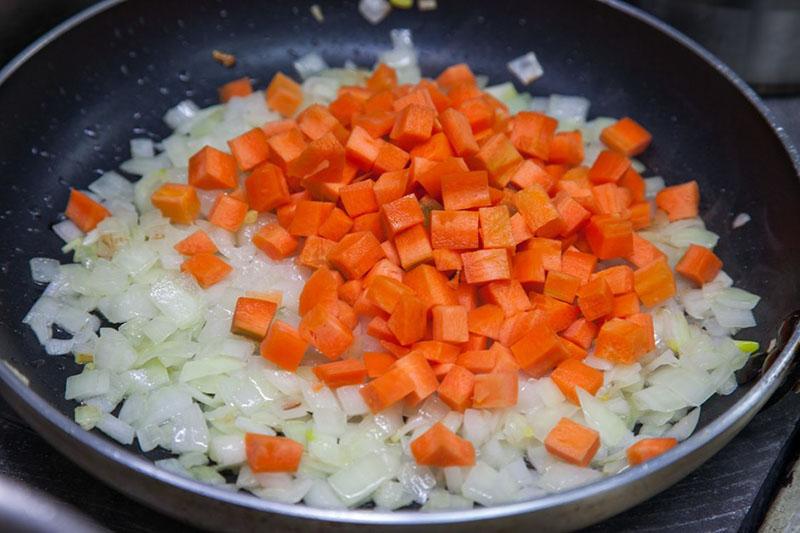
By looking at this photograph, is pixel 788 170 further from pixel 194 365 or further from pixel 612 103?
pixel 194 365

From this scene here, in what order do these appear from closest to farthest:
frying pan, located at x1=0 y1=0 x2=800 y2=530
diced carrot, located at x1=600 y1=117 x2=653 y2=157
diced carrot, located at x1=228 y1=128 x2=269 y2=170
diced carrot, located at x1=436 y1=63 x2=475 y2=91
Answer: frying pan, located at x1=0 y1=0 x2=800 y2=530 < diced carrot, located at x1=228 y1=128 x2=269 y2=170 < diced carrot, located at x1=600 y1=117 x2=653 y2=157 < diced carrot, located at x1=436 y1=63 x2=475 y2=91

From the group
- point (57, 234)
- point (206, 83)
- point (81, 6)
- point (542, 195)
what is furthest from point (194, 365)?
point (81, 6)

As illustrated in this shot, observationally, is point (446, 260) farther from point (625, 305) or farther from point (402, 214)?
point (625, 305)

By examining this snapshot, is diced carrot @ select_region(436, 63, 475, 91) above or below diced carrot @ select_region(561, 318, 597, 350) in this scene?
above

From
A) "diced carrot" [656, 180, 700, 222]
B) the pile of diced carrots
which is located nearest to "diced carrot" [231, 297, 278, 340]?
the pile of diced carrots

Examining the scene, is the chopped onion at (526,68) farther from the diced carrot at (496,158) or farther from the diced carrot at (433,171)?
the diced carrot at (433,171)

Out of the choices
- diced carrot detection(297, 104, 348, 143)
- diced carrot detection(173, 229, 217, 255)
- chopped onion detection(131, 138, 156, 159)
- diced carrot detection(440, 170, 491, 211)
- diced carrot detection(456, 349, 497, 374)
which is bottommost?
diced carrot detection(456, 349, 497, 374)

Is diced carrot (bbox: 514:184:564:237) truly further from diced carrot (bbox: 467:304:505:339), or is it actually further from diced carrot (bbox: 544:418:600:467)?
diced carrot (bbox: 544:418:600:467)
